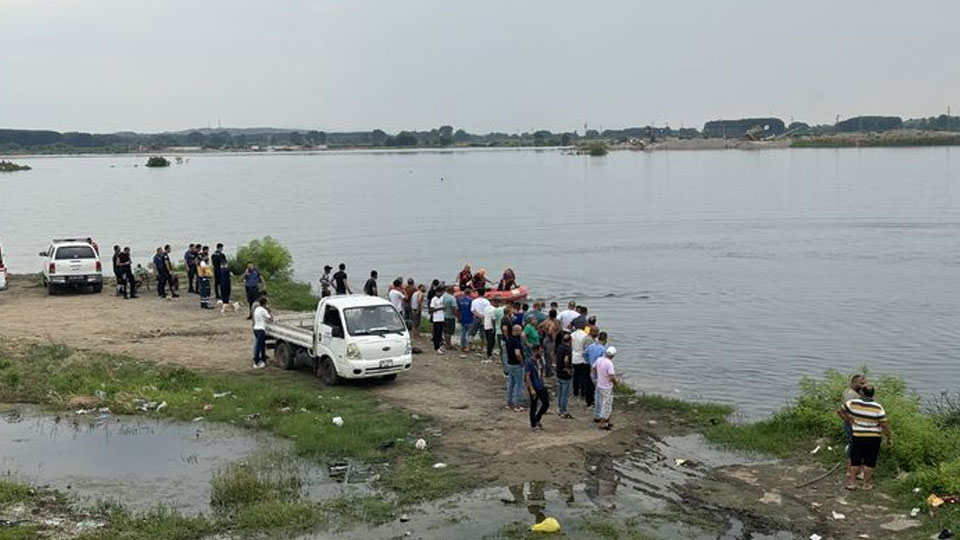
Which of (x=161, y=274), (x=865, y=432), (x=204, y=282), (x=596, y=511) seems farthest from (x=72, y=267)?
(x=865, y=432)

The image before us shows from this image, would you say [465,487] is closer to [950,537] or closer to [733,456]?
[733,456]

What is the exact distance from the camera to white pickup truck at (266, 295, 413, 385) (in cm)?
1992

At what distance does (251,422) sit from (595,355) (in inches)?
255

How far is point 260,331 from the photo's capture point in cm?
2202

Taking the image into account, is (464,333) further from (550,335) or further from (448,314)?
(550,335)

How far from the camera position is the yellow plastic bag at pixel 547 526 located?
490 inches

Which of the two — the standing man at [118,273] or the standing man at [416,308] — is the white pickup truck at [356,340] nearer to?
the standing man at [416,308]

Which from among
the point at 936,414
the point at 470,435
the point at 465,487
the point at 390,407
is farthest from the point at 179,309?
the point at 936,414

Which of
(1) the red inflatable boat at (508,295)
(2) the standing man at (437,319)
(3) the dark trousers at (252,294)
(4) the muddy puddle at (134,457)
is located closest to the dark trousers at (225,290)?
(3) the dark trousers at (252,294)

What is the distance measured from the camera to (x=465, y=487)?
1417 cm

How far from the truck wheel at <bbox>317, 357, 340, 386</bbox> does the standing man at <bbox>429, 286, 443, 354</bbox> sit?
3.90m

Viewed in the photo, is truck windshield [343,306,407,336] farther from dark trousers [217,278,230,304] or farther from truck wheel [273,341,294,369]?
dark trousers [217,278,230,304]

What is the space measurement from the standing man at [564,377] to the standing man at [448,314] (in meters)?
5.92

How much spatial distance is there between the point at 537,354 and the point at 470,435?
2547 mm
